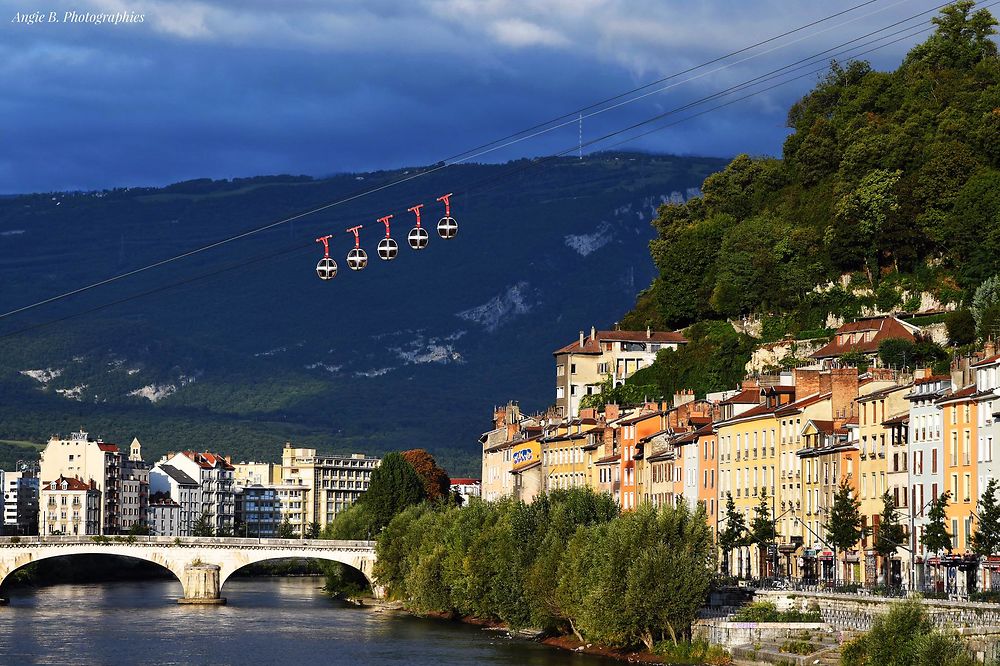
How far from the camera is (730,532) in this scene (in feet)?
331

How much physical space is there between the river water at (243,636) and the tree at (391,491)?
1171 centimetres

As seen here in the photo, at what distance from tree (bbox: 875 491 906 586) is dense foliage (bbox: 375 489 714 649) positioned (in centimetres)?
727

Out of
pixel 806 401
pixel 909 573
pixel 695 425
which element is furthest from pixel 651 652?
pixel 695 425

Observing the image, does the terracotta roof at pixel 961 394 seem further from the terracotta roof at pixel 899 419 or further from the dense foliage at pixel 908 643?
the dense foliage at pixel 908 643

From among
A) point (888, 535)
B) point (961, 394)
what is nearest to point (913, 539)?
point (888, 535)

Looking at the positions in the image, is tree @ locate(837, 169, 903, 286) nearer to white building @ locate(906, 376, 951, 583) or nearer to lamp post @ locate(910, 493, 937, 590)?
white building @ locate(906, 376, 951, 583)

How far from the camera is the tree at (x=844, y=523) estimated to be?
3460 inches

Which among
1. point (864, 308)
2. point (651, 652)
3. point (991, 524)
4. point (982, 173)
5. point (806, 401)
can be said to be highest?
point (982, 173)

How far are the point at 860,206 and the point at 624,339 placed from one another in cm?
2820

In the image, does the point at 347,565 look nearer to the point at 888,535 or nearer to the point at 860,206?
the point at 860,206

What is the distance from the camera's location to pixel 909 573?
285ft

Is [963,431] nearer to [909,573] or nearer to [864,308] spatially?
[909,573]

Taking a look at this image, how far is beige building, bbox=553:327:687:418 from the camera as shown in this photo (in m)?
163

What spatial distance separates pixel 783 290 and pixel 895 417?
58.7 meters
